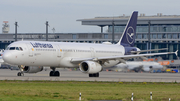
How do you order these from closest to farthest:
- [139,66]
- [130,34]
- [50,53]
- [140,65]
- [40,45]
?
[40,45] < [50,53] < [130,34] < [139,66] < [140,65]

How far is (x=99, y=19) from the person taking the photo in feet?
439

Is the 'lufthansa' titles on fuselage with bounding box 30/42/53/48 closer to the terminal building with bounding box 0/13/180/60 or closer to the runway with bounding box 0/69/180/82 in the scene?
the runway with bounding box 0/69/180/82

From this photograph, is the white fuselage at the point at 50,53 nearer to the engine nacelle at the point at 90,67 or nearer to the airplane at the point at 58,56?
the airplane at the point at 58,56

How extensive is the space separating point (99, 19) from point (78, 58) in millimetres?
87898

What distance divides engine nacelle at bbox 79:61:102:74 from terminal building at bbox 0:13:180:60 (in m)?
69.7

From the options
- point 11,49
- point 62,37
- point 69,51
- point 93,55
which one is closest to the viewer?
point 11,49

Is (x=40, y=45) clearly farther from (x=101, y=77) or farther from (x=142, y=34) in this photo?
(x=142, y=34)

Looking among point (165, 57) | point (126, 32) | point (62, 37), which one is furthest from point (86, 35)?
point (126, 32)

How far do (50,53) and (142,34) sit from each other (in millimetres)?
81752

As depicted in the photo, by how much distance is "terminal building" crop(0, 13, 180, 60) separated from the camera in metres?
120

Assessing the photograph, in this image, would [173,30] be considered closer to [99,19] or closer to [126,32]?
[99,19]

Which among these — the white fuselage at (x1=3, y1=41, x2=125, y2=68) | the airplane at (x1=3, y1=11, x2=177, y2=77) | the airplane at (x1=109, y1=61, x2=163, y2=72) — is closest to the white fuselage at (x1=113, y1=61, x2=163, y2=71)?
the airplane at (x1=109, y1=61, x2=163, y2=72)

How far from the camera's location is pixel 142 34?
12288 centimetres

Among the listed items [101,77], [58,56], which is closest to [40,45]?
[58,56]
